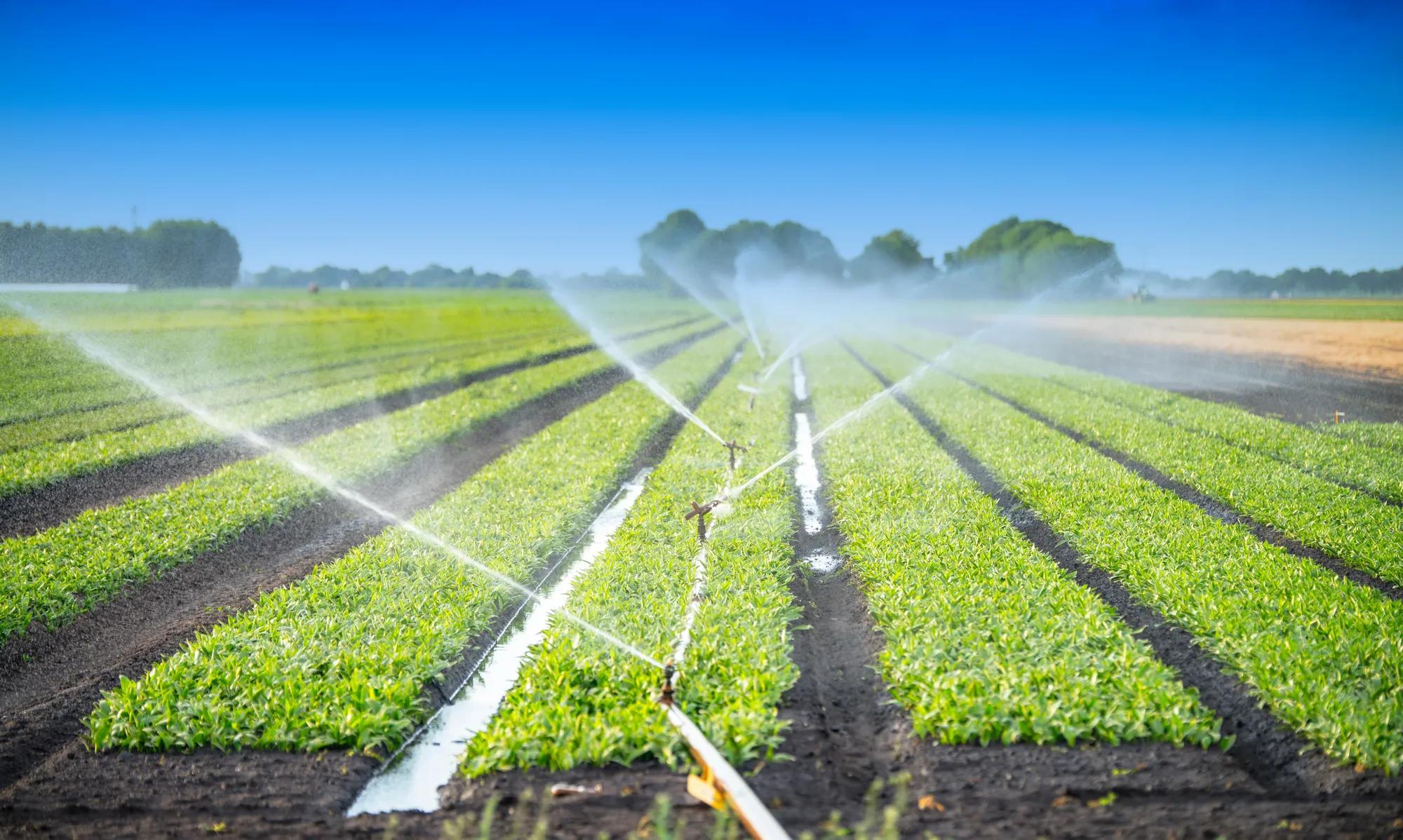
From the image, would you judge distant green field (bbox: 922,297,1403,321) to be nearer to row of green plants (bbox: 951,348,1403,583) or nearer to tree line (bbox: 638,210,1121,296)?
tree line (bbox: 638,210,1121,296)

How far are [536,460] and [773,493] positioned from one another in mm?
4417

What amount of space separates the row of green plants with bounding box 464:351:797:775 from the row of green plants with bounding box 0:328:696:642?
4787 mm

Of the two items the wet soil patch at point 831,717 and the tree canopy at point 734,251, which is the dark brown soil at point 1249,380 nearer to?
the wet soil patch at point 831,717

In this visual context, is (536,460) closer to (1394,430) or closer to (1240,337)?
(1394,430)

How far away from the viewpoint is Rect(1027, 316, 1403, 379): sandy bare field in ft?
93.0

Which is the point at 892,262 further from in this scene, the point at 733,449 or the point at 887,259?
the point at 733,449

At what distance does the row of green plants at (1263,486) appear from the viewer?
8.67 metres

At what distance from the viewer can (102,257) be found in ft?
70.5

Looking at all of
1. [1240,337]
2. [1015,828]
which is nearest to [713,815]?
[1015,828]

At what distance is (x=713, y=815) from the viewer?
14.4 feet

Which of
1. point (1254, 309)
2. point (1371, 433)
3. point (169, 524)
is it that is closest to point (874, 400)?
point (1371, 433)

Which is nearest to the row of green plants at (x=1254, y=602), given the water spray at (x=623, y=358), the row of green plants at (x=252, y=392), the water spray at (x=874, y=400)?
the water spray at (x=874, y=400)

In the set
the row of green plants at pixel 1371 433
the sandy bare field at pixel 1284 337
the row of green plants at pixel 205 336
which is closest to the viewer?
the row of green plants at pixel 1371 433

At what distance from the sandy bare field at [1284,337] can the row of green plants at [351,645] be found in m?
29.4
